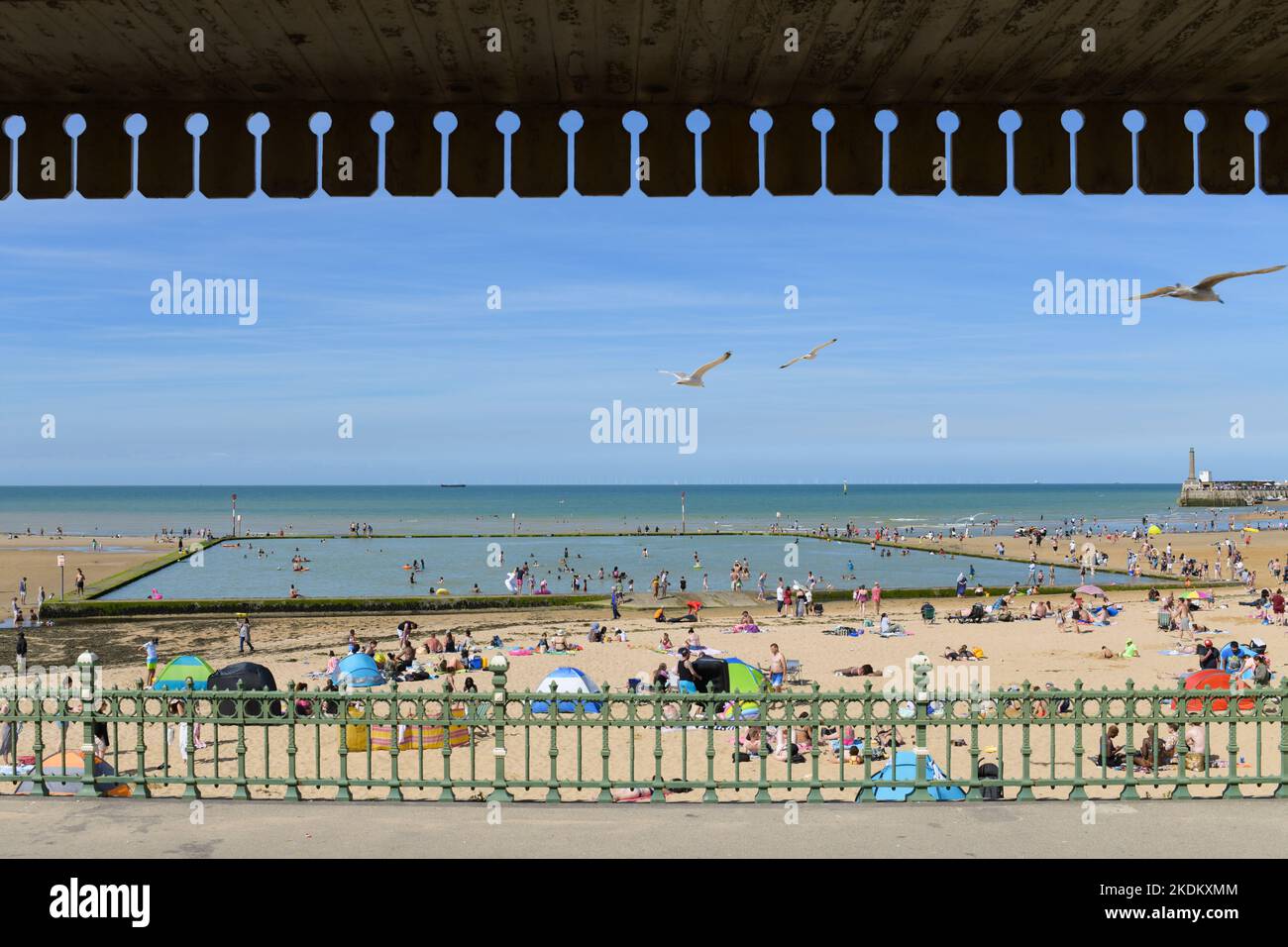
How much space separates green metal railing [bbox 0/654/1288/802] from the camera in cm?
850

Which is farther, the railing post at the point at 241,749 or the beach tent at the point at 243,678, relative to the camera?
the beach tent at the point at 243,678

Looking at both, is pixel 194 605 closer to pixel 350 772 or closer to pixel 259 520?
pixel 350 772

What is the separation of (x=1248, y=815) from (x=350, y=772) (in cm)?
1327

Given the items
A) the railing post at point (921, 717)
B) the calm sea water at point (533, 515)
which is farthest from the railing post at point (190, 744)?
the calm sea water at point (533, 515)

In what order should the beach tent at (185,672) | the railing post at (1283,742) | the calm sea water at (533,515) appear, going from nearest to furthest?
the railing post at (1283,742) → the beach tent at (185,672) → the calm sea water at (533,515)

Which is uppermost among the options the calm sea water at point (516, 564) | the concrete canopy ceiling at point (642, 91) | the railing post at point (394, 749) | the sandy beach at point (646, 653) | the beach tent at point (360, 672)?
the concrete canopy ceiling at point (642, 91)

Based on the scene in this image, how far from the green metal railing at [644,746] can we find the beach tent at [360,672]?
1044mm

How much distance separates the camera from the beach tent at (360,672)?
21281 mm

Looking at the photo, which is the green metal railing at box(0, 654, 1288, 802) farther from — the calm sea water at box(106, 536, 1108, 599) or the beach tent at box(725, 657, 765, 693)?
the calm sea water at box(106, 536, 1108, 599)

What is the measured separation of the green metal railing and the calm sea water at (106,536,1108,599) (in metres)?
33.8

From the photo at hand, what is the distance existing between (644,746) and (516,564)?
168ft

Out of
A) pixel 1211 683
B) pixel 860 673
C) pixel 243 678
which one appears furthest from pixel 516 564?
pixel 1211 683

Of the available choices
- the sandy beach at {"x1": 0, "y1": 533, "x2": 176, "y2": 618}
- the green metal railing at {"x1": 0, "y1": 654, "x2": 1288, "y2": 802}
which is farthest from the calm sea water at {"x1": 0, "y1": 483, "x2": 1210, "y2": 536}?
the green metal railing at {"x1": 0, "y1": 654, "x2": 1288, "y2": 802}

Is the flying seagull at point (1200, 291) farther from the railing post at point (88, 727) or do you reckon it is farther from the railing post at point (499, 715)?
the railing post at point (88, 727)
